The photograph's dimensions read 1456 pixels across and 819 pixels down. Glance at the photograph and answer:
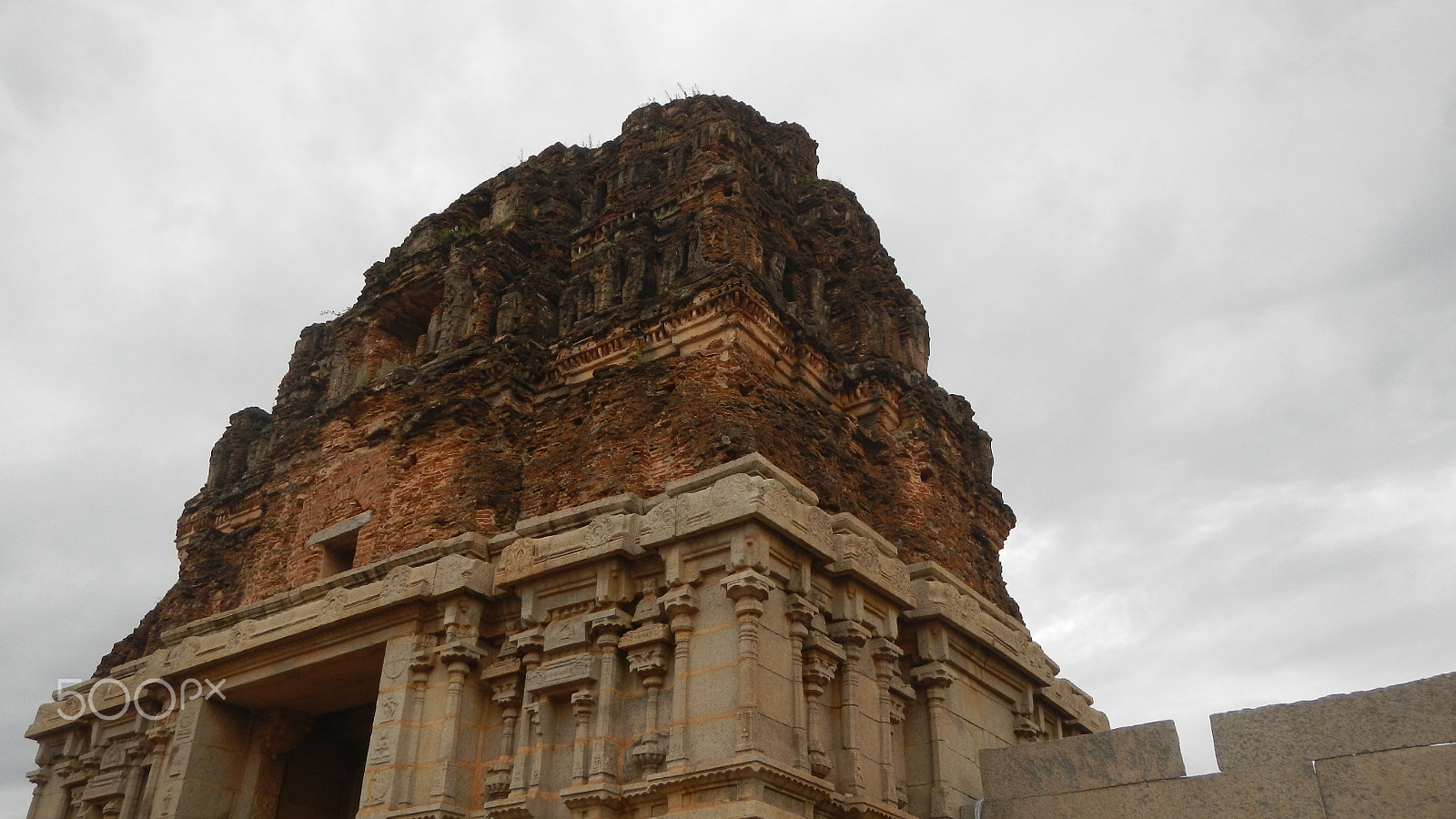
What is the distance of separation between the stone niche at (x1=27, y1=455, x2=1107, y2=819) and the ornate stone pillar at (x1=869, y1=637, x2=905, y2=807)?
0.03 meters

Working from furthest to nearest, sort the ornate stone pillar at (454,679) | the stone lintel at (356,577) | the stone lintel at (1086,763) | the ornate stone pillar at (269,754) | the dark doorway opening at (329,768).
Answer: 1. the dark doorway opening at (329,768)
2. the ornate stone pillar at (269,754)
3. the stone lintel at (356,577)
4. the stone lintel at (1086,763)
5. the ornate stone pillar at (454,679)

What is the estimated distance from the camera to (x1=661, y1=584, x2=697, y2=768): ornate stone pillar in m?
9.96

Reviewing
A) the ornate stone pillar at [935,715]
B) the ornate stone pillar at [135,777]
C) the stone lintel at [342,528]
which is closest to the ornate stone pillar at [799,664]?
the ornate stone pillar at [935,715]

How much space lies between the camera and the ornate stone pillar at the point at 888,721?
1116cm

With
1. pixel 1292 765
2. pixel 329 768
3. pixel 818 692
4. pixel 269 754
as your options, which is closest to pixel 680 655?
pixel 818 692

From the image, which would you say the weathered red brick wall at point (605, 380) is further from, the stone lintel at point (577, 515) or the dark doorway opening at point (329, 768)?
the dark doorway opening at point (329, 768)

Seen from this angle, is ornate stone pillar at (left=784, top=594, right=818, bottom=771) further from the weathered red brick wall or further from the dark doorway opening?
the dark doorway opening

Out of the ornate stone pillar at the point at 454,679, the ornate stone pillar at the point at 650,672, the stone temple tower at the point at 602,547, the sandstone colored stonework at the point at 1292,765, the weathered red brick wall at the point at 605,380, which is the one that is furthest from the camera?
the weathered red brick wall at the point at 605,380

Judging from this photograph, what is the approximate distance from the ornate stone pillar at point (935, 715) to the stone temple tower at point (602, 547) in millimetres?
58

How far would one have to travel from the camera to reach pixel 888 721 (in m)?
11.6

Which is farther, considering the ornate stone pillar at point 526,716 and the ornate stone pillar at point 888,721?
the ornate stone pillar at point 888,721

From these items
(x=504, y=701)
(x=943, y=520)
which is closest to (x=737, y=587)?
(x=504, y=701)

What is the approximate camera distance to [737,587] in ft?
33.8

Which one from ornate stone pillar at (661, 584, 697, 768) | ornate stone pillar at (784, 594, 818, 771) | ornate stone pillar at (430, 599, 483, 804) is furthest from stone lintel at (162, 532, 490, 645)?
ornate stone pillar at (784, 594, 818, 771)
